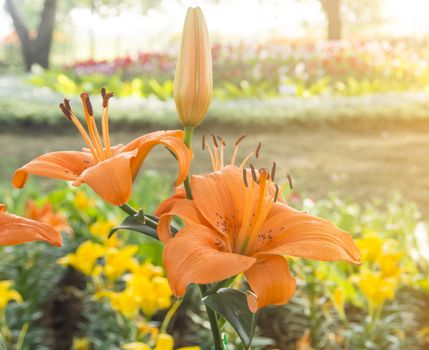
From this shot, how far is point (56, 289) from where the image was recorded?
275cm

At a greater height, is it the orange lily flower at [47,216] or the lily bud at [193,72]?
the lily bud at [193,72]

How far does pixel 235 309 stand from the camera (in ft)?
2.29

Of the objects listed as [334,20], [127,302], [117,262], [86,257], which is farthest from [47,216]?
[334,20]

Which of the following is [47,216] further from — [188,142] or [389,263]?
[188,142]

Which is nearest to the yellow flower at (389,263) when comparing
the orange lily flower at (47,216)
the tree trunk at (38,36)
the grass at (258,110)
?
the orange lily flower at (47,216)

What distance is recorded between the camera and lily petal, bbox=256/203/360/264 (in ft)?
2.41

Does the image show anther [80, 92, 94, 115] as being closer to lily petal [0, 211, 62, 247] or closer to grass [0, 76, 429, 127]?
lily petal [0, 211, 62, 247]

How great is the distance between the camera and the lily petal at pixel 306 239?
73cm

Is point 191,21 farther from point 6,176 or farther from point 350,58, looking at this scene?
point 350,58

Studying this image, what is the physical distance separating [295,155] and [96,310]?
5.06m

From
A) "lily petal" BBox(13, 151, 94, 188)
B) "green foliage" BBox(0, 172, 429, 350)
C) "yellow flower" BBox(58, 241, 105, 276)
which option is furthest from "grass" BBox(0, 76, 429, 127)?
"lily petal" BBox(13, 151, 94, 188)

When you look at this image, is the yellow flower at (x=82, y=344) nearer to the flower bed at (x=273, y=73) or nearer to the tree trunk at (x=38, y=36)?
the flower bed at (x=273, y=73)

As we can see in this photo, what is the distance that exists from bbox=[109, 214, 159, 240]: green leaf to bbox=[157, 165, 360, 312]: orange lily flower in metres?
0.03

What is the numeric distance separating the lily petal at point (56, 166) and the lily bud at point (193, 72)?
16 cm
